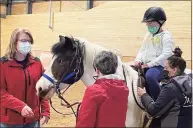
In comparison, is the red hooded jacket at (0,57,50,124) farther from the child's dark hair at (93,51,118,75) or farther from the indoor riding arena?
the indoor riding arena

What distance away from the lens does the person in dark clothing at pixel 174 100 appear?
6.51ft

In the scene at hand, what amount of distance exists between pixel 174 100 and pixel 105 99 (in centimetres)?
63

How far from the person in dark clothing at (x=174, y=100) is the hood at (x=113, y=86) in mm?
410

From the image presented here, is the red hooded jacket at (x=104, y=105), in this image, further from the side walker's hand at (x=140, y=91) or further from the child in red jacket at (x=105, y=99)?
the side walker's hand at (x=140, y=91)

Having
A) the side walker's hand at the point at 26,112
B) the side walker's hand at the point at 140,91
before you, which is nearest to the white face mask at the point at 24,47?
the side walker's hand at the point at 26,112

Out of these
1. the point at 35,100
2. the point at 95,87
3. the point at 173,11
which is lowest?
the point at 35,100

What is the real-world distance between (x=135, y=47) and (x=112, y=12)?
77 centimetres

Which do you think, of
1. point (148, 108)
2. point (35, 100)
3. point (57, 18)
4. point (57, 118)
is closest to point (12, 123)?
point (35, 100)

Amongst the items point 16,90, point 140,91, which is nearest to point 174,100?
point 140,91

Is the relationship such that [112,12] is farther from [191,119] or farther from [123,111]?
[123,111]

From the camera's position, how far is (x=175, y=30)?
157 inches

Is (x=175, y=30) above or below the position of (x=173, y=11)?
below

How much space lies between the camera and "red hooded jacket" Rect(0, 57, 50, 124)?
6.66ft

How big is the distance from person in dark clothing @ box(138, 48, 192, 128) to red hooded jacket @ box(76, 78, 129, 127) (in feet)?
1.36
